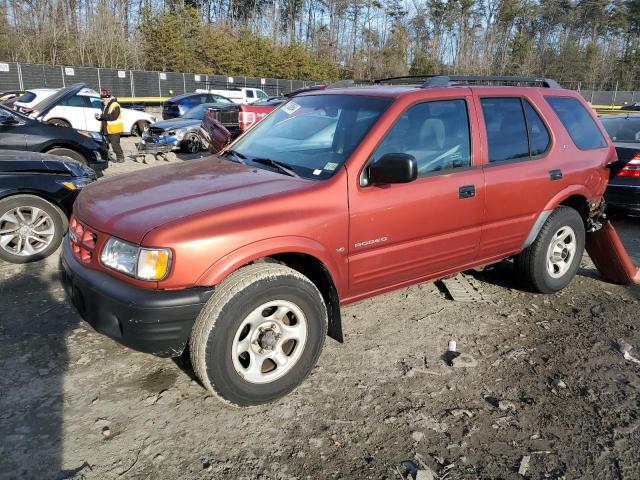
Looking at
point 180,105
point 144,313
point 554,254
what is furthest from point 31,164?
point 180,105

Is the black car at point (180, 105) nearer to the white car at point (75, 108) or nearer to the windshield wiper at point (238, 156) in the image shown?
the white car at point (75, 108)

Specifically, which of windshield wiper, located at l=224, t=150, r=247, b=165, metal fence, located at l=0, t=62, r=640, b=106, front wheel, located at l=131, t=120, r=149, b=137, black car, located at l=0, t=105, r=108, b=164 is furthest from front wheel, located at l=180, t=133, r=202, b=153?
metal fence, located at l=0, t=62, r=640, b=106

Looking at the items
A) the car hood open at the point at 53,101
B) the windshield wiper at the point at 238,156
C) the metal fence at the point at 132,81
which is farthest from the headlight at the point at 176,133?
the metal fence at the point at 132,81

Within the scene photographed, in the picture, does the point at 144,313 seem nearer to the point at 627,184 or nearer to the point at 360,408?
the point at 360,408

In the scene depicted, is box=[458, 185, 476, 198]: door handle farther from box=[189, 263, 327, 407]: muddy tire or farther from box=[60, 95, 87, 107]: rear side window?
box=[60, 95, 87, 107]: rear side window

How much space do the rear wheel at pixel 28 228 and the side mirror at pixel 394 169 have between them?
379 centimetres

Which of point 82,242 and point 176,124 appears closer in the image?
point 82,242

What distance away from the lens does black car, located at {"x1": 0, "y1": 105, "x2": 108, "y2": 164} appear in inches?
303

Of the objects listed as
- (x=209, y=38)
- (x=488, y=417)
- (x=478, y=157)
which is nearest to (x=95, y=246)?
(x=488, y=417)

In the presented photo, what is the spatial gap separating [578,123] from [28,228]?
5421 mm

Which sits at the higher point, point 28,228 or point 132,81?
point 132,81

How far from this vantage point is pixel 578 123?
4.57m

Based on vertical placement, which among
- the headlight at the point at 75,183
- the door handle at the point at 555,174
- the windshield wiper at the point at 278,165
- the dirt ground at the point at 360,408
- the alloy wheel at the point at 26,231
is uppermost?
the windshield wiper at the point at 278,165

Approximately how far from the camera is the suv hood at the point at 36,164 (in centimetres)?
526
